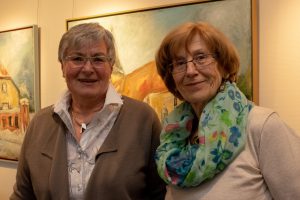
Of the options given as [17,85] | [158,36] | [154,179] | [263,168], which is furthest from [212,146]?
[17,85]

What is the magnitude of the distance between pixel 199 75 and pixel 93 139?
18.6 inches

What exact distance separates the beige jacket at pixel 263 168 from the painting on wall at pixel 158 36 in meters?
0.68

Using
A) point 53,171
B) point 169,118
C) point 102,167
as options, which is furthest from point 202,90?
point 53,171

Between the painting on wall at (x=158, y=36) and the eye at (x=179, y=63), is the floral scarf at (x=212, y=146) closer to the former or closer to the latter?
the eye at (x=179, y=63)

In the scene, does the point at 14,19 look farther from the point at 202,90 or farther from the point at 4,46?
the point at 202,90

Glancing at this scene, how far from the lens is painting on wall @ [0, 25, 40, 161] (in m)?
2.43

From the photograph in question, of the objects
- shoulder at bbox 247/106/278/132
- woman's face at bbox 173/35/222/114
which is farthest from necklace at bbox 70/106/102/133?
shoulder at bbox 247/106/278/132

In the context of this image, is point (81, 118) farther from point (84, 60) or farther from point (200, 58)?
point (200, 58)

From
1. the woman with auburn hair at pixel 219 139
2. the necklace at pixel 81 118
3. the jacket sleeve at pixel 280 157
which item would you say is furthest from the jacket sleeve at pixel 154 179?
the jacket sleeve at pixel 280 157

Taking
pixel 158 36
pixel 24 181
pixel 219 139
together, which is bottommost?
pixel 24 181

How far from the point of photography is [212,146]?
1.01 meters

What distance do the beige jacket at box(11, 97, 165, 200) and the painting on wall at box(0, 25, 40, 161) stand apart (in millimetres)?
1108

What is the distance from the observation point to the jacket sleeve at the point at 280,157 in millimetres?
939

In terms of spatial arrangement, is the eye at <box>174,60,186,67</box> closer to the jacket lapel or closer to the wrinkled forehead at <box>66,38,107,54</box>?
the wrinkled forehead at <box>66,38,107,54</box>
